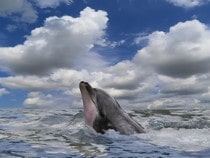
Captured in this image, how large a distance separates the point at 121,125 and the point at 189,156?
307cm

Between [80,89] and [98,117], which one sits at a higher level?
[80,89]

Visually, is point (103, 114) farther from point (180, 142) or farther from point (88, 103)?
point (180, 142)

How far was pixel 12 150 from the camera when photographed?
8484mm

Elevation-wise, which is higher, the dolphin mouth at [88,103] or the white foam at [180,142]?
the dolphin mouth at [88,103]

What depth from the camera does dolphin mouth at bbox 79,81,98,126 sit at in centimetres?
1134

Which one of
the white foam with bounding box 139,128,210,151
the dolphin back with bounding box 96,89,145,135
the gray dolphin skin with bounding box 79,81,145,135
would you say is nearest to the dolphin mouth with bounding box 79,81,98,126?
the gray dolphin skin with bounding box 79,81,145,135

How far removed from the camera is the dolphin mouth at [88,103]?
37.2 ft

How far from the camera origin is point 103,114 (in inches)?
445

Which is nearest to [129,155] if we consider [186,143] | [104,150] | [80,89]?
[104,150]

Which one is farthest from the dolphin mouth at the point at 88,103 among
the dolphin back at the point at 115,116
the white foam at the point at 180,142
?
the white foam at the point at 180,142

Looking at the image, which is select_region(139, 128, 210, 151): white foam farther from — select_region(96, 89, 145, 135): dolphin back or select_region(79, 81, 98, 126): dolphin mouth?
select_region(79, 81, 98, 126): dolphin mouth

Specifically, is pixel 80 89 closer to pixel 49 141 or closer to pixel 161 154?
pixel 49 141

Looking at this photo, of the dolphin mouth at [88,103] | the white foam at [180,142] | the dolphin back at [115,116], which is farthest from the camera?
the dolphin mouth at [88,103]

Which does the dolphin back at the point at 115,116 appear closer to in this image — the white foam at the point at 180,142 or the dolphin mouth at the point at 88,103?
the dolphin mouth at the point at 88,103
